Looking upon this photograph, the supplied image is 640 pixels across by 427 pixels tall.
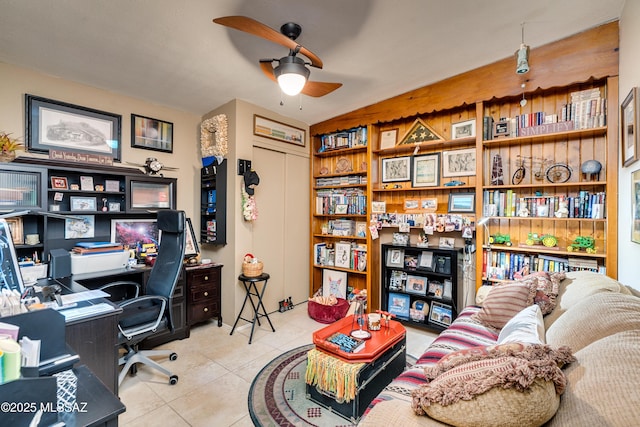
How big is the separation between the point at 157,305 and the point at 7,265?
1148mm

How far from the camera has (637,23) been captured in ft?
5.94

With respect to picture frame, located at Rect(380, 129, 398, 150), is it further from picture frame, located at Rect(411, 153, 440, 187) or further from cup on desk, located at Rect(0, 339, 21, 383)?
cup on desk, located at Rect(0, 339, 21, 383)

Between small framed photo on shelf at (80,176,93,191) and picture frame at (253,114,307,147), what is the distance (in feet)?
5.75

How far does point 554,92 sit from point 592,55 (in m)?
0.37

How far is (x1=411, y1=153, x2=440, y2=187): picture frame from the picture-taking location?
330cm

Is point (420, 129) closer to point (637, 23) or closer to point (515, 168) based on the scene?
point (515, 168)

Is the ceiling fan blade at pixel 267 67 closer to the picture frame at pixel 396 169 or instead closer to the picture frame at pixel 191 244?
the picture frame at pixel 396 169

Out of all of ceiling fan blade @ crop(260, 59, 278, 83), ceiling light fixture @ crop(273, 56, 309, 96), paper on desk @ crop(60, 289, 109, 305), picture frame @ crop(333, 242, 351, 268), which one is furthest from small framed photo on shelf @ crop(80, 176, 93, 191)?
picture frame @ crop(333, 242, 351, 268)

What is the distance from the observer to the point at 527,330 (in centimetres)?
134

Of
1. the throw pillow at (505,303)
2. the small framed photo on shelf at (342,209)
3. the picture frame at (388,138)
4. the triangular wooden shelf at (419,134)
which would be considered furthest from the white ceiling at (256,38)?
the throw pillow at (505,303)

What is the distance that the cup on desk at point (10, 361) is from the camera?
0.68m

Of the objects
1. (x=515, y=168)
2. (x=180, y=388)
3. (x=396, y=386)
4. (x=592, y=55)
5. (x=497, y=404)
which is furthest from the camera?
(x=515, y=168)

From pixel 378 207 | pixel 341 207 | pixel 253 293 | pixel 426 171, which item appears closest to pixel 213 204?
pixel 253 293

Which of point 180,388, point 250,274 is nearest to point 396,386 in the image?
point 180,388
